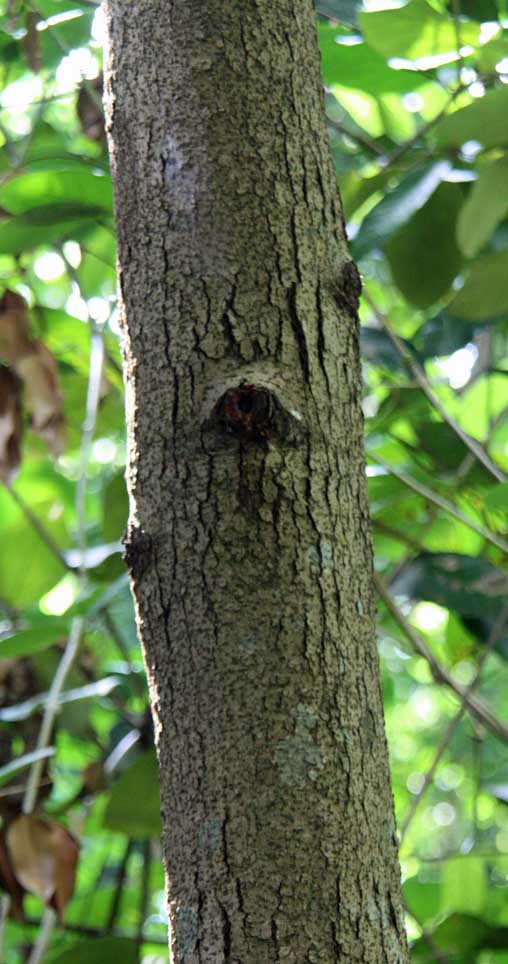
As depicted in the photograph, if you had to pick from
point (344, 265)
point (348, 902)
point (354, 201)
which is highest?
point (354, 201)

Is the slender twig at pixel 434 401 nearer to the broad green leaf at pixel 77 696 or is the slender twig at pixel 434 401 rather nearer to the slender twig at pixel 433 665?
the slender twig at pixel 433 665

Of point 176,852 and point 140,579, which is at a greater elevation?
point 140,579

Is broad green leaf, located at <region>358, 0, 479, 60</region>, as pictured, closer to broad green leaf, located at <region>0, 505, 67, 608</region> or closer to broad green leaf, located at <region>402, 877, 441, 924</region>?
broad green leaf, located at <region>0, 505, 67, 608</region>

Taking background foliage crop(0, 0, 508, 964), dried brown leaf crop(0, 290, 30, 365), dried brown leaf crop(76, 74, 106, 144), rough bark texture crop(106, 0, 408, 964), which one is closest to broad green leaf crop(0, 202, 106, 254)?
background foliage crop(0, 0, 508, 964)

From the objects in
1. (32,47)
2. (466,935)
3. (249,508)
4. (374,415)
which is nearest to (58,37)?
(32,47)

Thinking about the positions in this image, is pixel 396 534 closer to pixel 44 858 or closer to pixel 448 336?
pixel 448 336

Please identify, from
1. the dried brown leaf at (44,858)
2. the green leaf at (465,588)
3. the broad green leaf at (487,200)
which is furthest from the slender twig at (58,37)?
the dried brown leaf at (44,858)

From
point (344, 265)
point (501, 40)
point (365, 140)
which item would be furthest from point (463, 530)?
point (344, 265)

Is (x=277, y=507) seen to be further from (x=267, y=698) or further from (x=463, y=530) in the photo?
(x=463, y=530)
